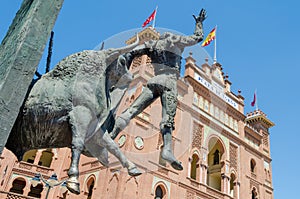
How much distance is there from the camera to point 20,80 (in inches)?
67.8

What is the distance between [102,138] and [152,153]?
18.4 inches

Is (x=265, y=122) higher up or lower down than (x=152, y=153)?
higher up

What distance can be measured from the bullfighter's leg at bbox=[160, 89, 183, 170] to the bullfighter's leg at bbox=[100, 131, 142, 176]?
0.21m

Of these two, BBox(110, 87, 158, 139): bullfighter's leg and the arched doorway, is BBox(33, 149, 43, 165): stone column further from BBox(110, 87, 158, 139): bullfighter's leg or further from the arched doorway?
BBox(110, 87, 158, 139): bullfighter's leg

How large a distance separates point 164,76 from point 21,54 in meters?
0.89

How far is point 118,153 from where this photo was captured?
1.90 meters

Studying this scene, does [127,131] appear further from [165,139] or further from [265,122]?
[265,122]

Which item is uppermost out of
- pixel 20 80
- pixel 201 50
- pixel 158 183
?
pixel 158 183

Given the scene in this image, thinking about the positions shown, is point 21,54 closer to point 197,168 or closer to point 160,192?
point 160,192

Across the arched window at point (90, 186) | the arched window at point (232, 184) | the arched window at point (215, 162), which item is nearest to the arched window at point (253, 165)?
the arched window at point (232, 184)

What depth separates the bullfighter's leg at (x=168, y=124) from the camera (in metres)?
1.79

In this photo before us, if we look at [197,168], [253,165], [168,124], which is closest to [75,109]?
[168,124]

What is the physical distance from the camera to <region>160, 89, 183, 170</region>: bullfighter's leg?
1.79 m

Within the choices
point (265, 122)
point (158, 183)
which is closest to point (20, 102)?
point (158, 183)
